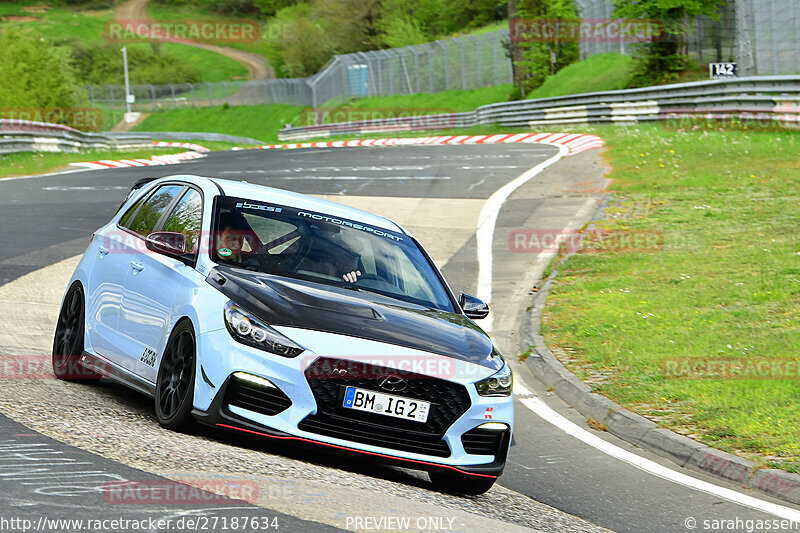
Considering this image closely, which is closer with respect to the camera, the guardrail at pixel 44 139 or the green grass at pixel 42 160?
the green grass at pixel 42 160

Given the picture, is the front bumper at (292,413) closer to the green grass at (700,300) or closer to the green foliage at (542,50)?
the green grass at (700,300)

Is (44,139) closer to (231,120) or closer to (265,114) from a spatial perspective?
(265,114)

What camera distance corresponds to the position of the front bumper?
5.65 metres

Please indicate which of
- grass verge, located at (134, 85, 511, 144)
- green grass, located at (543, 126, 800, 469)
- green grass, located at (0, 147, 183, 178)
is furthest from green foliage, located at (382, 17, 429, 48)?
green grass, located at (543, 126, 800, 469)

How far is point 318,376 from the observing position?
567 cm

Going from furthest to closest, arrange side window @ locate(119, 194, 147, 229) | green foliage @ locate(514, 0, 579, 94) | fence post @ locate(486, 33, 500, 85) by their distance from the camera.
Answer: fence post @ locate(486, 33, 500, 85) → green foliage @ locate(514, 0, 579, 94) → side window @ locate(119, 194, 147, 229)

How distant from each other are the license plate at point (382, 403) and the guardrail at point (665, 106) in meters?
22.2

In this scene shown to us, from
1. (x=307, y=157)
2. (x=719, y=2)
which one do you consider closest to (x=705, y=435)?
(x=307, y=157)

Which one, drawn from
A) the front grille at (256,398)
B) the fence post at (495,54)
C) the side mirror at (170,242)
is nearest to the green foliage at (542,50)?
the fence post at (495,54)

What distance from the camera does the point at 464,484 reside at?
20.3 ft

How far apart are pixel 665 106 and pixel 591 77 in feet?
52.1

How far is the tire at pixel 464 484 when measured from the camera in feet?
20.2

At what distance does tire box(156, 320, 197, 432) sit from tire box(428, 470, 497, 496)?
1.49 m

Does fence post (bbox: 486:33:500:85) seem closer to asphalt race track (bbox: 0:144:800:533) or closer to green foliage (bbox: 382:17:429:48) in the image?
green foliage (bbox: 382:17:429:48)
